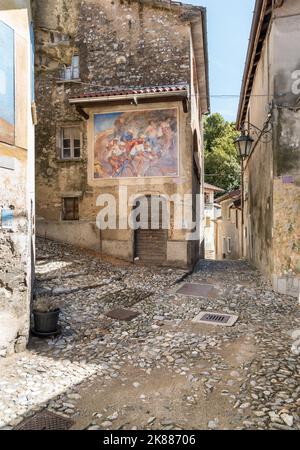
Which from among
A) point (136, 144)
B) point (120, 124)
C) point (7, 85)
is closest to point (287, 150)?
point (136, 144)

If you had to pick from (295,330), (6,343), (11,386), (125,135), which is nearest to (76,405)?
(11,386)

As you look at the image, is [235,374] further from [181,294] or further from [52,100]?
[52,100]

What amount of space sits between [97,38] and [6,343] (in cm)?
1219

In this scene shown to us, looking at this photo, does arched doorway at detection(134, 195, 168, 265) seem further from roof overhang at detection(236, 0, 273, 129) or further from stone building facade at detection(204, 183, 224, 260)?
stone building facade at detection(204, 183, 224, 260)

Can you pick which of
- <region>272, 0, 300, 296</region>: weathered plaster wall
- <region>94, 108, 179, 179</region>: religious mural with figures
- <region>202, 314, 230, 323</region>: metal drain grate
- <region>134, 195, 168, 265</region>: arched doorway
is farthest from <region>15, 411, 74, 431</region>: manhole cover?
<region>94, 108, 179, 179</region>: religious mural with figures

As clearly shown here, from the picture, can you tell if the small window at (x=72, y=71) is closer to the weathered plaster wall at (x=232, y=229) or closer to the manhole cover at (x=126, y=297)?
the manhole cover at (x=126, y=297)

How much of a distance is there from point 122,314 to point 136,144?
6.97m

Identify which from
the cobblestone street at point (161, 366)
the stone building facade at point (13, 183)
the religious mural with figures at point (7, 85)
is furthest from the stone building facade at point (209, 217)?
the religious mural with figures at point (7, 85)

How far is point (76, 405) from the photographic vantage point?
3.69 meters

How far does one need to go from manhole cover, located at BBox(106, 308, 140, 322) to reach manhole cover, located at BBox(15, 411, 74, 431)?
10.1 ft

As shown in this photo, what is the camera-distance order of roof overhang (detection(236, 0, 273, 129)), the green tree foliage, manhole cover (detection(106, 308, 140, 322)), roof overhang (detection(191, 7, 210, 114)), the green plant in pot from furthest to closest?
1. the green tree foliage
2. roof overhang (detection(191, 7, 210, 114))
3. roof overhang (detection(236, 0, 273, 129))
4. manhole cover (detection(106, 308, 140, 322))
5. the green plant in pot

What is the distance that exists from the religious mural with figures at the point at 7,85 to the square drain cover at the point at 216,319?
15.2 ft

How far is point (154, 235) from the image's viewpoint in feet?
39.5

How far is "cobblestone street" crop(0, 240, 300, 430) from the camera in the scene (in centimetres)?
349
